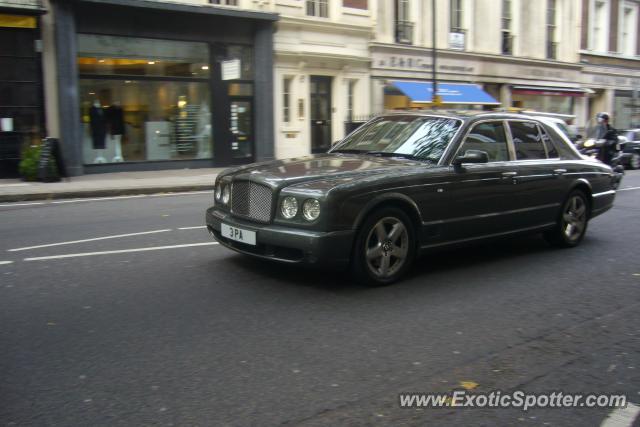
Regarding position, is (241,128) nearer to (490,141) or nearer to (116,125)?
(116,125)

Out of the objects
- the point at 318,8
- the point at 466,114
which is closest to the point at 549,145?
the point at 466,114

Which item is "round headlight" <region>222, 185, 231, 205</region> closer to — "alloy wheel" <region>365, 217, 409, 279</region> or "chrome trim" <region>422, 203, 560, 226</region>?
"alloy wheel" <region>365, 217, 409, 279</region>

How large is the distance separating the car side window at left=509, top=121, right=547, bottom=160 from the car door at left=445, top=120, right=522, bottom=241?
7.2 inches

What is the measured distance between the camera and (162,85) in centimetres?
1841

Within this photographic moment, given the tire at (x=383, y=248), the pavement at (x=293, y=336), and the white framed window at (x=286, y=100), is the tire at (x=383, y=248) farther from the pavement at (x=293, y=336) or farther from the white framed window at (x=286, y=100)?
the white framed window at (x=286, y=100)

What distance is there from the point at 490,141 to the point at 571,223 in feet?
6.02

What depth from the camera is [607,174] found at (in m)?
8.16

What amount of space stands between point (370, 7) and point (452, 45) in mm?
4908

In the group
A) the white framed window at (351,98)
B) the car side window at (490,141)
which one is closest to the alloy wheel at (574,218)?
the car side window at (490,141)

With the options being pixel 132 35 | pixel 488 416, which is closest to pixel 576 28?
pixel 132 35

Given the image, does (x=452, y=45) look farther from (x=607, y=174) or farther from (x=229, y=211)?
(x=229, y=211)

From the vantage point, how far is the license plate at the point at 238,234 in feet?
17.9

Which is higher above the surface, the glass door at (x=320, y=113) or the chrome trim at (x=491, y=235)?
the glass door at (x=320, y=113)

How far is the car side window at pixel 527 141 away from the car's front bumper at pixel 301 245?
2789 mm
